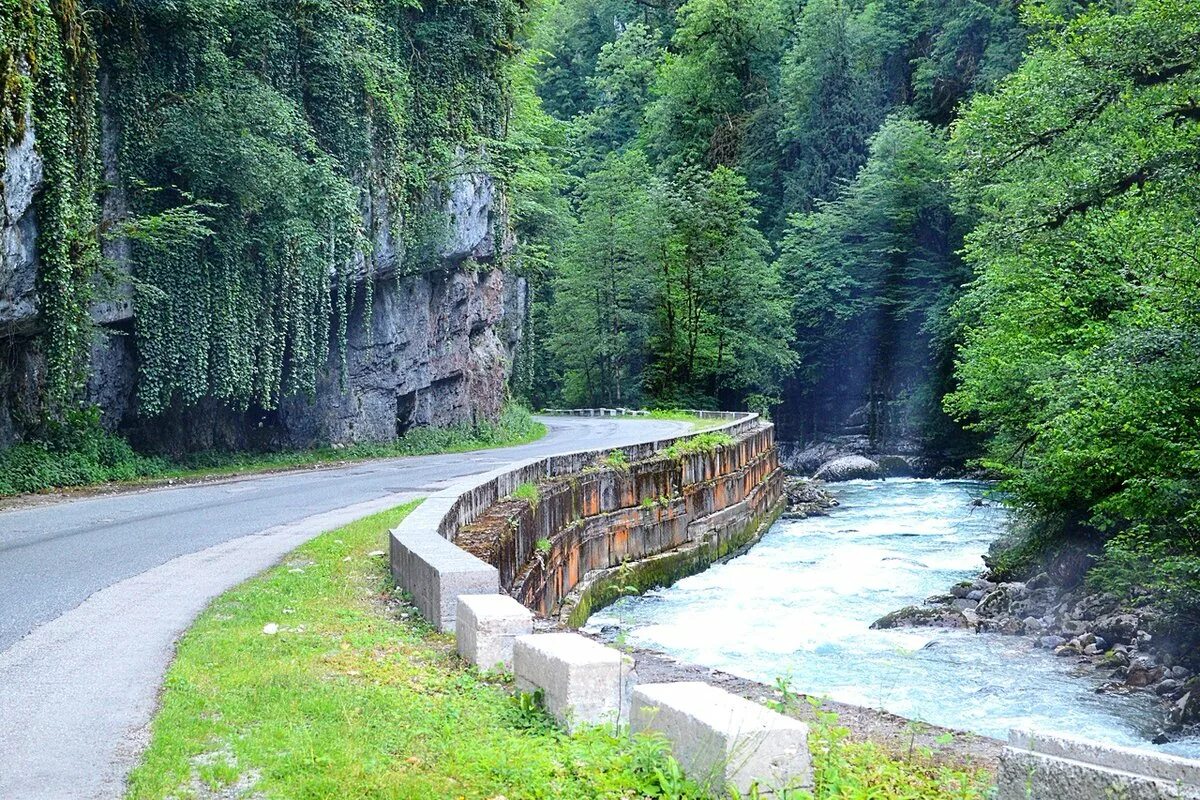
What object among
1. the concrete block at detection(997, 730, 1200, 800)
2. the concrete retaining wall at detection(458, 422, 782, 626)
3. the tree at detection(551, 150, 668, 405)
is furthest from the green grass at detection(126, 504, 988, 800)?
the tree at detection(551, 150, 668, 405)

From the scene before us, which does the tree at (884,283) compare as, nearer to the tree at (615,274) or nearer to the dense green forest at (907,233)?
the dense green forest at (907,233)

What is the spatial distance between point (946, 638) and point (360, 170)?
66.3ft

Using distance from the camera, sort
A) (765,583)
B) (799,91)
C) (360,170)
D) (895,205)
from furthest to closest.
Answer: (799,91) → (895,205) → (360,170) → (765,583)

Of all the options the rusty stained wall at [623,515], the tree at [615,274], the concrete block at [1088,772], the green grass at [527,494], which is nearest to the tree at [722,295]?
the tree at [615,274]

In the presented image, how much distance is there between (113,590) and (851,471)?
42547 mm

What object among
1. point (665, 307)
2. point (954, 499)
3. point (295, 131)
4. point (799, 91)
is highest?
point (799, 91)

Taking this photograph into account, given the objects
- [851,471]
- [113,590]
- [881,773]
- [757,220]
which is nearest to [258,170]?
[113,590]

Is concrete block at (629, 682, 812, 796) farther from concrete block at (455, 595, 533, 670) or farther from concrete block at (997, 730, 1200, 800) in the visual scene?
concrete block at (455, 595, 533, 670)

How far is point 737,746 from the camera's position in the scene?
197 inches

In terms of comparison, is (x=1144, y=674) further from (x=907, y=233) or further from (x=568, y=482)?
(x=907, y=233)

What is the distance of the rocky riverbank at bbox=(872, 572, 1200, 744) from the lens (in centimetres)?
1453

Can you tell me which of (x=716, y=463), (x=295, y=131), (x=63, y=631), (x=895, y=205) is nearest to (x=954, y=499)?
(x=716, y=463)

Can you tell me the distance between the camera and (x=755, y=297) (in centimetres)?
5888

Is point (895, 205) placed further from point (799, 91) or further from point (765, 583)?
point (765, 583)
